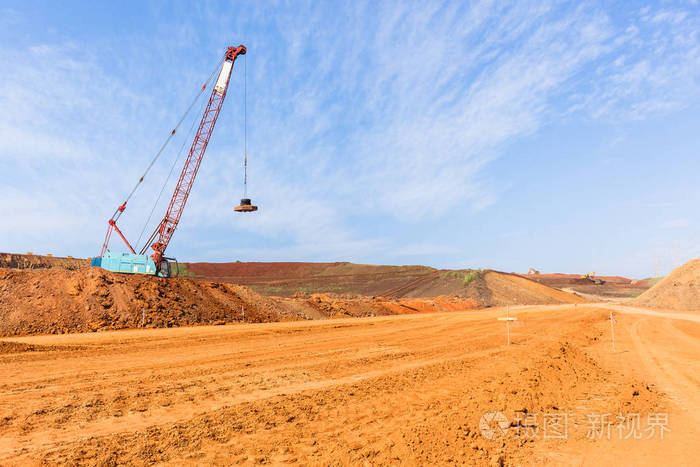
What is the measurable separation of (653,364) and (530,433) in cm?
1058

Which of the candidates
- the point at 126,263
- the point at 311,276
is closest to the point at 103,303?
the point at 126,263

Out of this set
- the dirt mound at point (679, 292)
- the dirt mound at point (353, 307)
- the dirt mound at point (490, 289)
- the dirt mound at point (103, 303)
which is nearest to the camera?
the dirt mound at point (103, 303)

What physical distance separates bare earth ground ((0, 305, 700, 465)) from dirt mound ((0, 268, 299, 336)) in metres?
12.6

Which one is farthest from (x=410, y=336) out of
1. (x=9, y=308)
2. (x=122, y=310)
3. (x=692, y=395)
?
(x=9, y=308)

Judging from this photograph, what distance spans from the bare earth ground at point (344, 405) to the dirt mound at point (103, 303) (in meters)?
12.6

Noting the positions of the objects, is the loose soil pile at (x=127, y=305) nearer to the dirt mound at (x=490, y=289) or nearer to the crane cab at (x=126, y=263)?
the crane cab at (x=126, y=263)

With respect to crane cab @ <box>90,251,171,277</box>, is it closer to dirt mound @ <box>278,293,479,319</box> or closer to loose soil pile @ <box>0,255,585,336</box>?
loose soil pile @ <box>0,255,585,336</box>

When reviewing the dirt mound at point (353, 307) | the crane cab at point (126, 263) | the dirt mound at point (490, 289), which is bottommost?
the dirt mound at point (353, 307)

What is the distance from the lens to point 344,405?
9297 millimetres

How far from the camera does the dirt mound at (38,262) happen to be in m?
68.3

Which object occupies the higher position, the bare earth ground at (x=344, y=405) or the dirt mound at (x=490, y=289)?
the dirt mound at (x=490, y=289)

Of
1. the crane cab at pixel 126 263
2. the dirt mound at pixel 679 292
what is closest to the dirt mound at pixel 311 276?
the crane cab at pixel 126 263

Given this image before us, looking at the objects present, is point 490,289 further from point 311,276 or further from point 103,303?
point 103,303

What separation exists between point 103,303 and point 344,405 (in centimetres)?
2963
